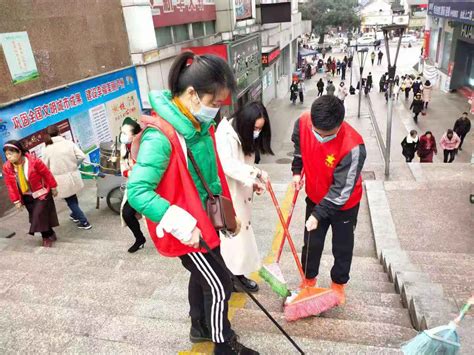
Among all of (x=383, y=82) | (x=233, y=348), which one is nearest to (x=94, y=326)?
(x=233, y=348)

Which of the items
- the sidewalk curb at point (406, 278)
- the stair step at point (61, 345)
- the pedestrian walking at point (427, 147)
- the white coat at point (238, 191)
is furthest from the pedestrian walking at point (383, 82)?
the stair step at point (61, 345)

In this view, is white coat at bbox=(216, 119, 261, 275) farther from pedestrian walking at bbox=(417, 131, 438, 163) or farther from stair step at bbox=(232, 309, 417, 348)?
pedestrian walking at bbox=(417, 131, 438, 163)

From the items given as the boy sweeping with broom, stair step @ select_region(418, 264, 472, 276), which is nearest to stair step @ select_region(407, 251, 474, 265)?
stair step @ select_region(418, 264, 472, 276)

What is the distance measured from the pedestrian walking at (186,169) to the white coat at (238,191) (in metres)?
0.77

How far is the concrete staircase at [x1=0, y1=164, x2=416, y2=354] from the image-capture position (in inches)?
98.8

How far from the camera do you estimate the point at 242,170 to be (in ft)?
9.84

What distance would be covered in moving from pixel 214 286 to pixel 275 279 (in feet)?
3.13

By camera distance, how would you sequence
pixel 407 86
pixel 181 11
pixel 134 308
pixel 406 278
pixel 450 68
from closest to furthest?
pixel 134 308 → pixel 406 278 → pixel 181 11 → pixel 407 86 → pixel 450 68

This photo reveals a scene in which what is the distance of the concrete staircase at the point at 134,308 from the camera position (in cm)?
251

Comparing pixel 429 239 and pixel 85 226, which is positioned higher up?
pixel 85 226

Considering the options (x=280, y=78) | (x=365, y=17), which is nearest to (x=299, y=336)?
(x=280, y=78)

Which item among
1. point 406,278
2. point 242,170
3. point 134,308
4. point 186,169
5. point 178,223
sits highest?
point 186,169

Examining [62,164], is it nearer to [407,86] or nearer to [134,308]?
[134,308]

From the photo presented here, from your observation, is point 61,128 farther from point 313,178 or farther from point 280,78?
point 280,78
